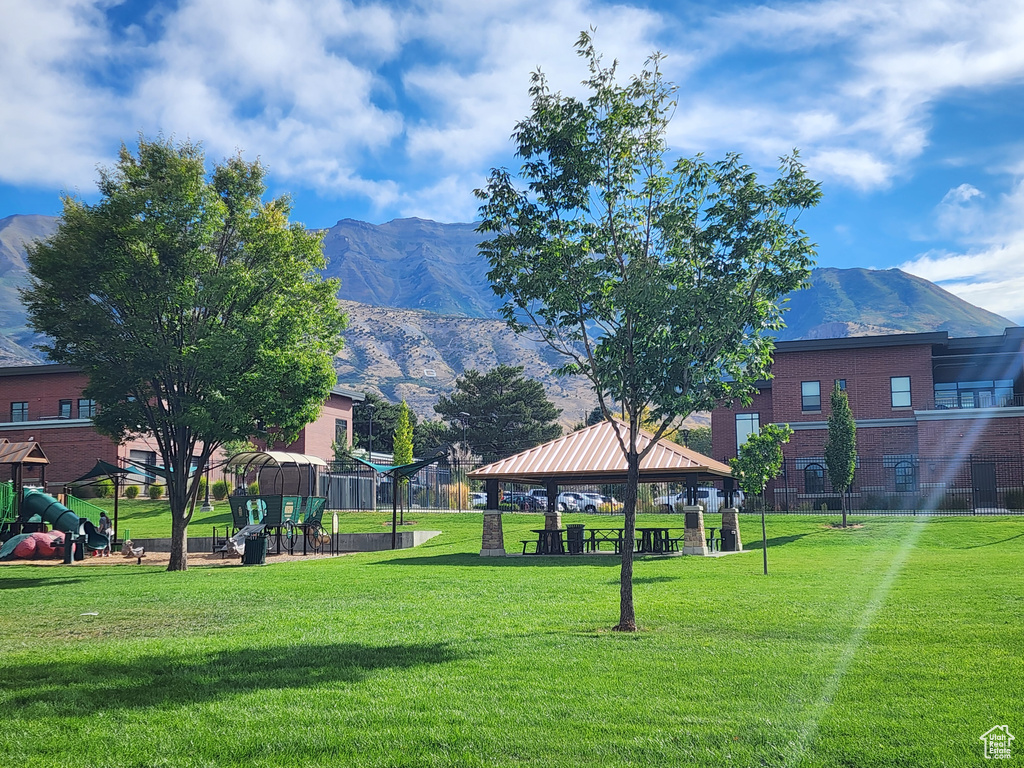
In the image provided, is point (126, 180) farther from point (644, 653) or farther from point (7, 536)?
point (644, 653)

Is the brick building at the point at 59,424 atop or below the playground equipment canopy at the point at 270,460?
atop

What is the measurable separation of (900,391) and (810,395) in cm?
466

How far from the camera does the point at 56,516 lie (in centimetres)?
2961

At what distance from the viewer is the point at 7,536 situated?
29375 mm

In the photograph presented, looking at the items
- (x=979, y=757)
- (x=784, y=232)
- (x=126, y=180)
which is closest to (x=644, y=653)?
(x=979, y=757)

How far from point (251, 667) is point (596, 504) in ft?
147

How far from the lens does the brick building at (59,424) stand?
5109 cm

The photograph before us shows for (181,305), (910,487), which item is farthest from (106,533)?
(910,487)

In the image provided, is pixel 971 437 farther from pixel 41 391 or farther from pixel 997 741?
pixel 41 391

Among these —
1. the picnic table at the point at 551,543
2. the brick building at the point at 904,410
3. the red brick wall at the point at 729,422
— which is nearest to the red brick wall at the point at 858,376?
the brick building at the point at 904,410

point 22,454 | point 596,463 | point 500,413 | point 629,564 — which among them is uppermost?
point 500,413

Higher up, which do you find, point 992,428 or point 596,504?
point 992,428

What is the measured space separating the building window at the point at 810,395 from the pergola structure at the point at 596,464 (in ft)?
71.3

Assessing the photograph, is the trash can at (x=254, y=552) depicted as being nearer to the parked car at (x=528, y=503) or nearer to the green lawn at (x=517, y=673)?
the green lawn at (x=517, y=673)
